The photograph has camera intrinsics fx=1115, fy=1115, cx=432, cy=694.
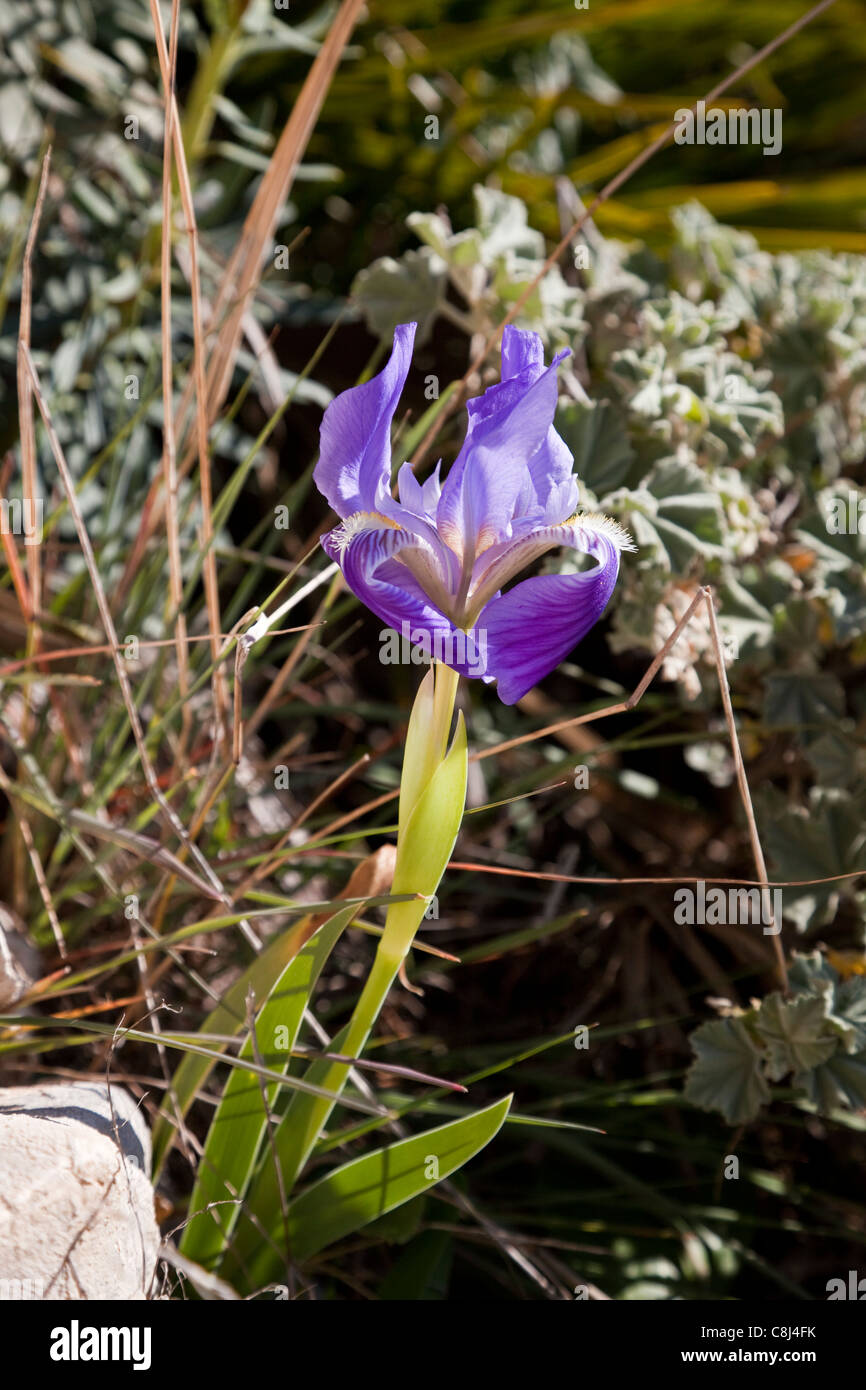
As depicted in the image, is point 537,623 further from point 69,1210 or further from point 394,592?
point 69,1210

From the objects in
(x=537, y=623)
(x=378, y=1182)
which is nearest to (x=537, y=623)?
(x=537, y=623)

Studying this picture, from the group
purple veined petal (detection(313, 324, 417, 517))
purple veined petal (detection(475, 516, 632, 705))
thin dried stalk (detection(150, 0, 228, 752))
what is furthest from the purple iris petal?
thin dried stalk (detection(150, 0, 228, 752))

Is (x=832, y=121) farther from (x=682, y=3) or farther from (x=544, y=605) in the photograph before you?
(x=544, y=605)

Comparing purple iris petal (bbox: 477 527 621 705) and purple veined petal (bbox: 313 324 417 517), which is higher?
purple veined petal (bbox: 313 324 417 517)

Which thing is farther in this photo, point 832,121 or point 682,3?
point 832,121

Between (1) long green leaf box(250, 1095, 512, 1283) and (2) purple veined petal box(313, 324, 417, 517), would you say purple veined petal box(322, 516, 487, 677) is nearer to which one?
(2) purple veined petal box(313, 324, 417, 517)
